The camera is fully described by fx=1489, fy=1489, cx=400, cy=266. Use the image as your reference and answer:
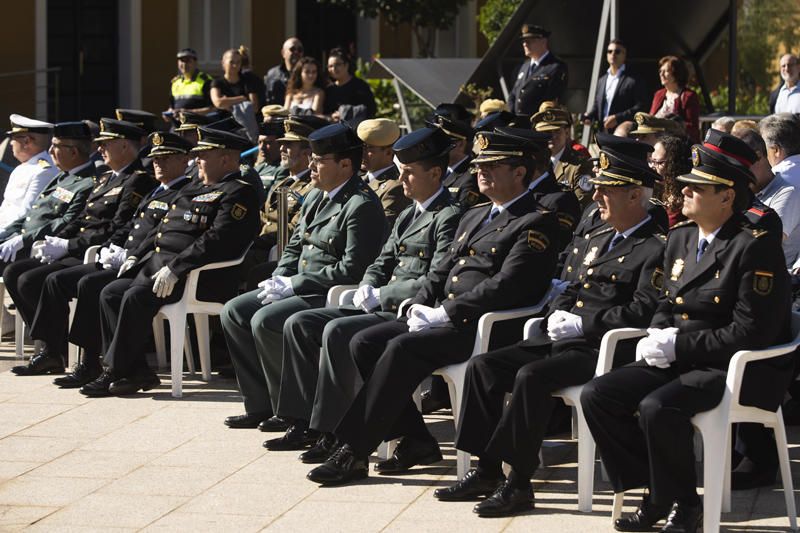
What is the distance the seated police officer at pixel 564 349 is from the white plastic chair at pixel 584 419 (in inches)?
2.1

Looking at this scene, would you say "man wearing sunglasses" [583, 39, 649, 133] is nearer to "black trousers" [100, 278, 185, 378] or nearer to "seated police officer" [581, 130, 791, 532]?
"black trousers" [100, 278, 185, 378]

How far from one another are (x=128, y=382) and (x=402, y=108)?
784cm

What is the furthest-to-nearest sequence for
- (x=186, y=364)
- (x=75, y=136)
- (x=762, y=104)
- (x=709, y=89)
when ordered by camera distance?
(x=709, y=89) → (x=762, y=104) → (x=75, y=136) → (x=186, y=364)

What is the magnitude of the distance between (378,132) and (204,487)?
2.62 metres

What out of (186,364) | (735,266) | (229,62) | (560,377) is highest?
(229,62)

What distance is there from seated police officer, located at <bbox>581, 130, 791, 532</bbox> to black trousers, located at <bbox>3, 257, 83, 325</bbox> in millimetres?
4854

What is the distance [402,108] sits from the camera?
52.3 ft

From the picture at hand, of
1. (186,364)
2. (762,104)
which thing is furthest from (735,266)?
(762,104)

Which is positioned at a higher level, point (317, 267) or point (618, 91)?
point (618, 91)

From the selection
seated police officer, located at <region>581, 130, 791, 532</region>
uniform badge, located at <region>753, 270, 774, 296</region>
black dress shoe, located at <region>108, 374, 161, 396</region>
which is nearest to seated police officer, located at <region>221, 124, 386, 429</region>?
black dress shoe, located at <region>108, 374, 161, 396</region>

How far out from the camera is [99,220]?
983 cm

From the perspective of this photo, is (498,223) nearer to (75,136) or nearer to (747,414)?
(747,414)

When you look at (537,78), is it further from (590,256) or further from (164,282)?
(590,256)

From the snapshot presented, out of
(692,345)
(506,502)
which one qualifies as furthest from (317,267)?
(692,345)
